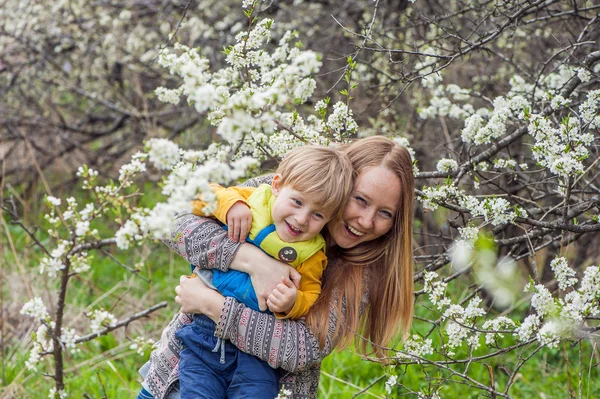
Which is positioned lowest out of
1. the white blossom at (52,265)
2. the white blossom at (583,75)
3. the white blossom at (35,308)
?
the white blossom at (35,308)

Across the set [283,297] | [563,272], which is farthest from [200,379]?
[563,272]

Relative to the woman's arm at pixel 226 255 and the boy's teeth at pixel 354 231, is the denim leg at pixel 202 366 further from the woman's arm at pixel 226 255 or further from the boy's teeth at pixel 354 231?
the boy's teeth at pixel 354 231

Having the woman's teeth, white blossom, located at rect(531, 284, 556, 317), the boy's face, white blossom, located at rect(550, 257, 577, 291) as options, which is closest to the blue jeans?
the boy's face

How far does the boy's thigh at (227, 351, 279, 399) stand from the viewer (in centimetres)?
218

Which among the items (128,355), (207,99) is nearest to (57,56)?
(128,355)

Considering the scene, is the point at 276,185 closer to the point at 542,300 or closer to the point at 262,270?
the point at 262,270

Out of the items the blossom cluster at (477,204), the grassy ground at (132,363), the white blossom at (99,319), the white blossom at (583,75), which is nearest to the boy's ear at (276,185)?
the blossom cluster at (477,204)

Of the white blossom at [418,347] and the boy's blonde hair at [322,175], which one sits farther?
the white blossom at [418,347]

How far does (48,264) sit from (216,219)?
0.63 metres

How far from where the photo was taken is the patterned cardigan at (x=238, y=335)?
2.18m

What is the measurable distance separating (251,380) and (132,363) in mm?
2261

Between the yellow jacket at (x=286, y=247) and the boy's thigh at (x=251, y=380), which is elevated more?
the yellow jacket at (x=286, y=247)

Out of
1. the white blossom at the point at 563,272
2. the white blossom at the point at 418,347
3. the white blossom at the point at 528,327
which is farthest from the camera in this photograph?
the white blossom at the point at 418,347

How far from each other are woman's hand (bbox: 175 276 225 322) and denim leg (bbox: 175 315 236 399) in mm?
63
